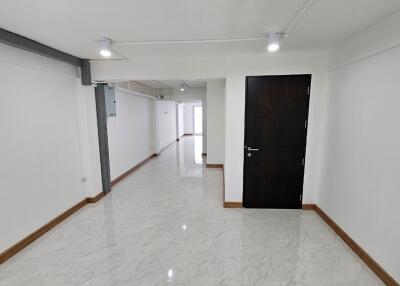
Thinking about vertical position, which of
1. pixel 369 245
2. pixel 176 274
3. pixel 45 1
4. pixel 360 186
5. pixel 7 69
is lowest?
pixel 176 274

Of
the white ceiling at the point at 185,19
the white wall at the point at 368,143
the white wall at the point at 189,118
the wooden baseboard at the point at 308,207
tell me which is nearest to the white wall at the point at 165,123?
the white wall at the point at 189,118

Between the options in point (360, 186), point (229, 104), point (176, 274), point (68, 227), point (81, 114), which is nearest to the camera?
point (176, 274)

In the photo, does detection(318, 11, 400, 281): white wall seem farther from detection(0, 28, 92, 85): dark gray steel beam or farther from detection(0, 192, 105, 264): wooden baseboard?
detection(0, 192, 105, 264): wooden baseboard

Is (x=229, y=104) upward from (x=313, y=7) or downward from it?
downward

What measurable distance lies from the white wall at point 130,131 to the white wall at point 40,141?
96 centimetres

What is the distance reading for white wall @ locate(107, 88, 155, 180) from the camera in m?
4.79

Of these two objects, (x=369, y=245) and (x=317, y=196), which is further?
(x=317, y=196)

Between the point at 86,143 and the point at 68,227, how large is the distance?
1356 millimetres

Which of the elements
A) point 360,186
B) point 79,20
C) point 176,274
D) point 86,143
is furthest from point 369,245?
point 86,143

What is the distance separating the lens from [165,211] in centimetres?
350

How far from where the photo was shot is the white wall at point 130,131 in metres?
4.79

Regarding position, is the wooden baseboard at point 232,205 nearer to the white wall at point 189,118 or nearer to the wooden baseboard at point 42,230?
the wooden baseboard at point 42,230

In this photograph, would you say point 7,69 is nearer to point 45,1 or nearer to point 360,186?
point 45,1

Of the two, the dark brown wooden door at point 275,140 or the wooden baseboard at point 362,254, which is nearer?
the wooden baseboard at point 362,254
